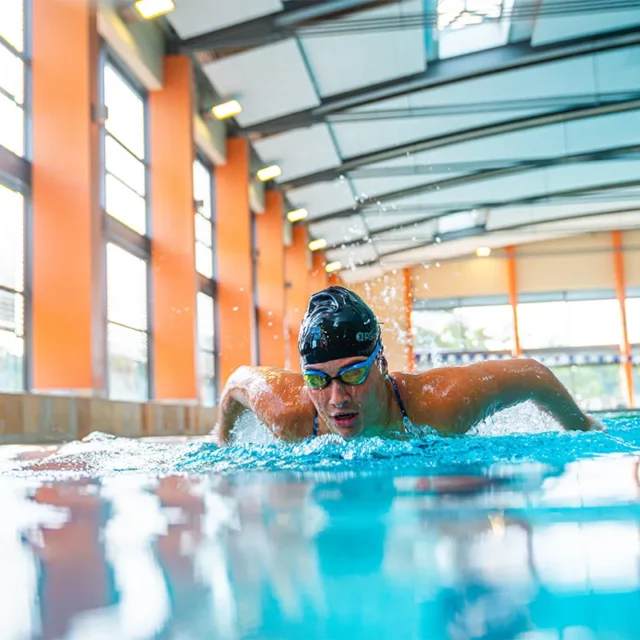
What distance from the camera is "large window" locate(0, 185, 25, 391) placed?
23.1 feet

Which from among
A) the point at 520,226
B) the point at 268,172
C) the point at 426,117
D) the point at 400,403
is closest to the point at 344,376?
the point at 400,403

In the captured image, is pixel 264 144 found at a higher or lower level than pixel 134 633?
higher

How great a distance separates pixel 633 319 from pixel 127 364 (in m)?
17.4

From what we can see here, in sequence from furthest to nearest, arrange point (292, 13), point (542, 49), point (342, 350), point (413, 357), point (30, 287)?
1. point (413, 357)
2. point (542, 49)
3. point (292, 13)
4. point (30, 287)
5. point (342, 350)

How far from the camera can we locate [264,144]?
13484 mm

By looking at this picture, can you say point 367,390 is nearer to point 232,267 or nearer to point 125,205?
point 125,205

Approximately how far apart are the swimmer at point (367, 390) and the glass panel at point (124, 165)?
22.1 ft

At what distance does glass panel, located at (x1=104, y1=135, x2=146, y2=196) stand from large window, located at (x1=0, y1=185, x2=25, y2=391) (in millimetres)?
2075

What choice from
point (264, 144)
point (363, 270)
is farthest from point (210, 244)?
point (363, 270)

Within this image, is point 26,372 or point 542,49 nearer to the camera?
point 26,372

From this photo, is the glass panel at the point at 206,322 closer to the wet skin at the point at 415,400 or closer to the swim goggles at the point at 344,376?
the wet skin at the point at 415,400

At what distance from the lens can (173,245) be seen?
419 inches

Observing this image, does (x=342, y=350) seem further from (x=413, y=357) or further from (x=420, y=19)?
(x=413, y=357)

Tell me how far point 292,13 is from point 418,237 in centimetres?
1165
